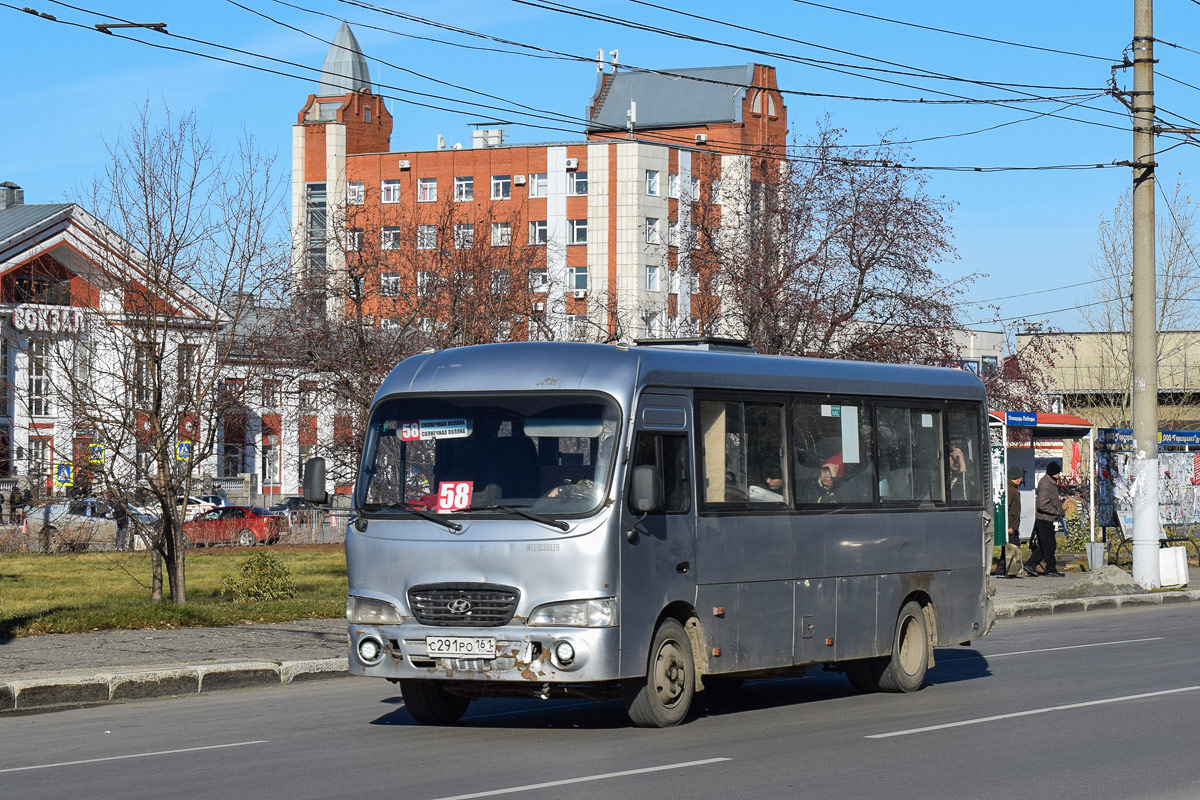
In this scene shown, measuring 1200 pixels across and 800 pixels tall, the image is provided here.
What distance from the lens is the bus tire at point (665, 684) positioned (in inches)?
431

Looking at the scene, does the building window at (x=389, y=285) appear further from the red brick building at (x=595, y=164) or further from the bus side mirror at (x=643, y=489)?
the red brick building at (x=595, y=164)

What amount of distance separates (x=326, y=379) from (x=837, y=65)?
32.6 feet

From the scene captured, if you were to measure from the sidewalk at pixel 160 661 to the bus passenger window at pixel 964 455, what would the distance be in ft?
5.90

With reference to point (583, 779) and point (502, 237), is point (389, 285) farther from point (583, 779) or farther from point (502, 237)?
point (583, 779)

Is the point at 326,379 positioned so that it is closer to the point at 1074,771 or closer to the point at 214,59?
the point at 214,59

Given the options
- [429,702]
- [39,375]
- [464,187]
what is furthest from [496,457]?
[464,187]

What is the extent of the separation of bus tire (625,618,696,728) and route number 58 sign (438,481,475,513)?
5.28ft

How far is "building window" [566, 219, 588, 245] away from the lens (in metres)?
92.2

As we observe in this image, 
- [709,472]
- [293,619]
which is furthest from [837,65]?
[709,472]

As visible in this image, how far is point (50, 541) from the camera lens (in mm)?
41969

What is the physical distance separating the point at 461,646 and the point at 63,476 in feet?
39.9

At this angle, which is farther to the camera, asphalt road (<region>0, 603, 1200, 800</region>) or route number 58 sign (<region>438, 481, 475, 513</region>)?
route number 58 sign (<region>438, 481, 475, 513</region>)

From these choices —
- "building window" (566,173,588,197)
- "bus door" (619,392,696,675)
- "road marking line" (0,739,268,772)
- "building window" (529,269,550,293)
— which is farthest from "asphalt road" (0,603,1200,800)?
"building window" (566,173,588,197)

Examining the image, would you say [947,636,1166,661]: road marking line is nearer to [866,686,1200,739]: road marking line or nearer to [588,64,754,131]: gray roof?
[866,686,1200,739]: road marking line
